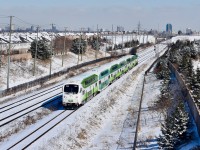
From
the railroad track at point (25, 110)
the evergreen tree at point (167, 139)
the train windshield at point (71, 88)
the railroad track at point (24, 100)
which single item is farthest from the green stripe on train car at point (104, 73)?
the evergreen tree at point (167, 139)

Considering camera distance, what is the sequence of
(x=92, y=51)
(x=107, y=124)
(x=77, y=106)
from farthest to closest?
(x=92, y=51), (x=77, y=106), (x=107, y=124)

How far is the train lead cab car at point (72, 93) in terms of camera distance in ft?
120

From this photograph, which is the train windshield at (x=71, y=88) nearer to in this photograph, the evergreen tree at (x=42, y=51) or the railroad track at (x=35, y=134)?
the railroad track at (x=35, y=134)

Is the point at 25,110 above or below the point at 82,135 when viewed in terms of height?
above

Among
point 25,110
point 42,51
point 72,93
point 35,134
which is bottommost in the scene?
A: point 35,134

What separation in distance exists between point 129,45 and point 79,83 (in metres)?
133

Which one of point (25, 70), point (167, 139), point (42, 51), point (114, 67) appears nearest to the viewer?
point (167, 139)

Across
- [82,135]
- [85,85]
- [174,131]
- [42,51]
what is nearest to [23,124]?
[82,135]

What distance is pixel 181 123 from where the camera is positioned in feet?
83.7

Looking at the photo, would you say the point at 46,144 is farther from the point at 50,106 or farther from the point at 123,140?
the point at 50,106

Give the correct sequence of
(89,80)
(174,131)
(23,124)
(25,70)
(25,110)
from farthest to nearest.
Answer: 1. (25,70)
2. (89,80)
3. (25,110)
4. (23,124)
5. (174,131)

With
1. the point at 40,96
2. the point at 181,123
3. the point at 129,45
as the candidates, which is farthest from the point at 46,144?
the point at 129,45

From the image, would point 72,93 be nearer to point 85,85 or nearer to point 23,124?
point 85,85

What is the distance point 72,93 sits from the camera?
120 ft
